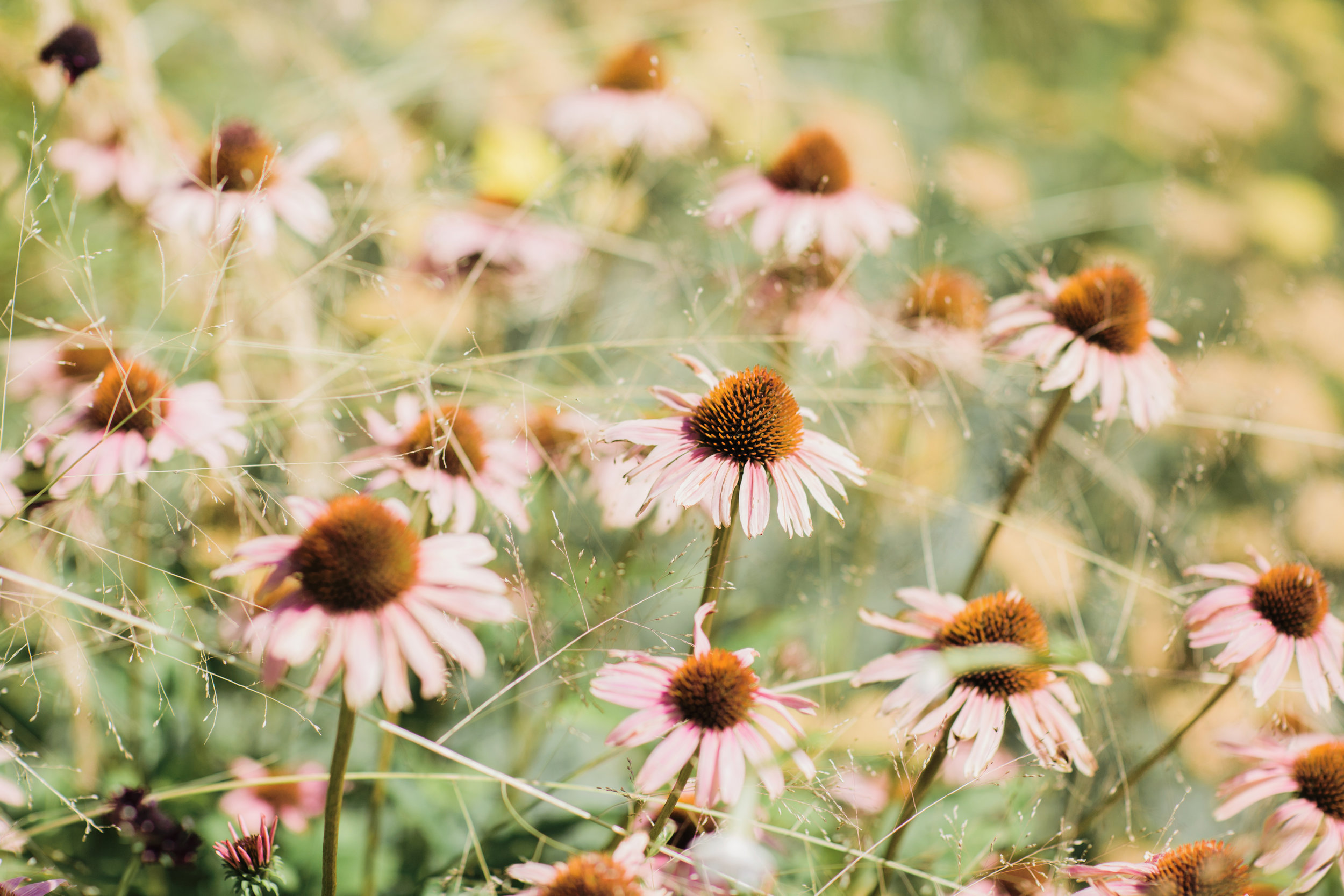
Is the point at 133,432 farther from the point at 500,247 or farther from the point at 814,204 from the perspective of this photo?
the point at 814,204

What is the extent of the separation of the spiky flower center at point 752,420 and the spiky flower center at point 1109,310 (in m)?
0.42

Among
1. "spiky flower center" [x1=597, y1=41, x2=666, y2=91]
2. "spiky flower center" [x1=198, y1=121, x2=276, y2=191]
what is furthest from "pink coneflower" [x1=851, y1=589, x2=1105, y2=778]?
"spiky flower center" [x1=597, y1=41, x2=666, y2=91]

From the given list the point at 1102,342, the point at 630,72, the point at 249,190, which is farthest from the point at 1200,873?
the point at 630,72

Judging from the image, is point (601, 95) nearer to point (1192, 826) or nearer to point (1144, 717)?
point (1144, 717)

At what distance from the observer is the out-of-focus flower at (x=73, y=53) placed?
3.08 ft

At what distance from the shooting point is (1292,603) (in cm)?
85

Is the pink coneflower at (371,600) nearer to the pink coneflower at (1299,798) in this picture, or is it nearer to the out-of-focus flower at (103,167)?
the pink coneflower at (1299,798)

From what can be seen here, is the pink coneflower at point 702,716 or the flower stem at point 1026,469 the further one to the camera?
the flower stem at point 1026,469

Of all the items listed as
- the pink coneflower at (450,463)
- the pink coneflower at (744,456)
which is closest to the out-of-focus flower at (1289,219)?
the pink coneflower at (744,456)

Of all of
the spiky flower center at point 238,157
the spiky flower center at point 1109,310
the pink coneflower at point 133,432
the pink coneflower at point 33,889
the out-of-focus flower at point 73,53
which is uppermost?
the out-of-focus flower at point 73,53

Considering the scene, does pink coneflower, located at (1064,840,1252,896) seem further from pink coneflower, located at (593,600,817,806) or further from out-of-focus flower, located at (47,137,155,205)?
out-of-focus flower, located at (47,137,155,205)

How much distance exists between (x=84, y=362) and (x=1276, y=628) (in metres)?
1.40

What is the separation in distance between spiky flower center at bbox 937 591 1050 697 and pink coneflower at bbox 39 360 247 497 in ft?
2.31

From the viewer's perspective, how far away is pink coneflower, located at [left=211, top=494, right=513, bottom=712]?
0.58 m
